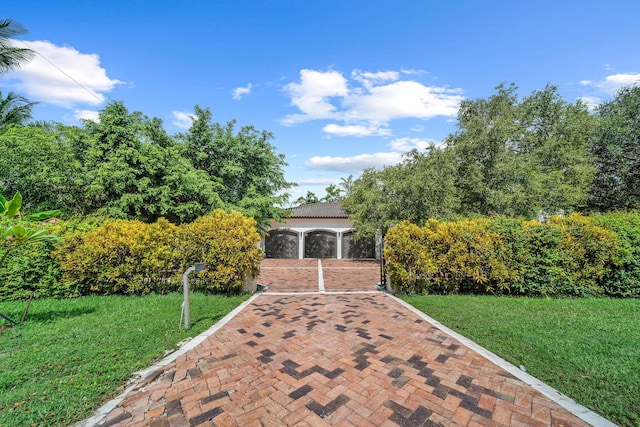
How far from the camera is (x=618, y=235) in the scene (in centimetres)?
770

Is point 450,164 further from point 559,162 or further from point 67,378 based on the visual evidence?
point 67,378

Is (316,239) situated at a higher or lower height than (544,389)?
higher

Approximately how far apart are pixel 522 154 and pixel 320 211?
13979 mm

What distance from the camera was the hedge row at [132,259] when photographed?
6.81 metres

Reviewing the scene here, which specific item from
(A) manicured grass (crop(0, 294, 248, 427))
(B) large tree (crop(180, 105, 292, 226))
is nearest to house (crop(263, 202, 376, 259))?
(B) large tree (crop(180, 105, 292, 226))

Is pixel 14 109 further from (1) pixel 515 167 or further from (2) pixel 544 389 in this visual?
(1) pixel 515 167

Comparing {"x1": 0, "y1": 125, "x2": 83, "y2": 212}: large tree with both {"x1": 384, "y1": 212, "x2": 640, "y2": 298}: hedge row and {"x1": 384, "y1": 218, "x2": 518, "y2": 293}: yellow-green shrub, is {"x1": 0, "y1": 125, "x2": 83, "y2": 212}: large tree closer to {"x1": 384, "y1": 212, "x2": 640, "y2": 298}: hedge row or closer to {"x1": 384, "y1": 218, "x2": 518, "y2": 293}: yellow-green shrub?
{"x1": 384, "y1": 218, "x2": 518, "y2": 293}: yellow-green shrub

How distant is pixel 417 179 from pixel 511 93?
1117 cm

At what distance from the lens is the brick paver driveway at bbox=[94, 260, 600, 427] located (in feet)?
8.41

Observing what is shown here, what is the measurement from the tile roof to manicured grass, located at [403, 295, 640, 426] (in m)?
13.9

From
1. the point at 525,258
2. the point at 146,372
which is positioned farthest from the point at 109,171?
the point at 525,258

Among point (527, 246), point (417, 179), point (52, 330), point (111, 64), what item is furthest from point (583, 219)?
point (111, 64)

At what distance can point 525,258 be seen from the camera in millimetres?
7590

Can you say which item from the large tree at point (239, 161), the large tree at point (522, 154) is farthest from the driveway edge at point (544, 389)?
the large tree at point (239, 161)
